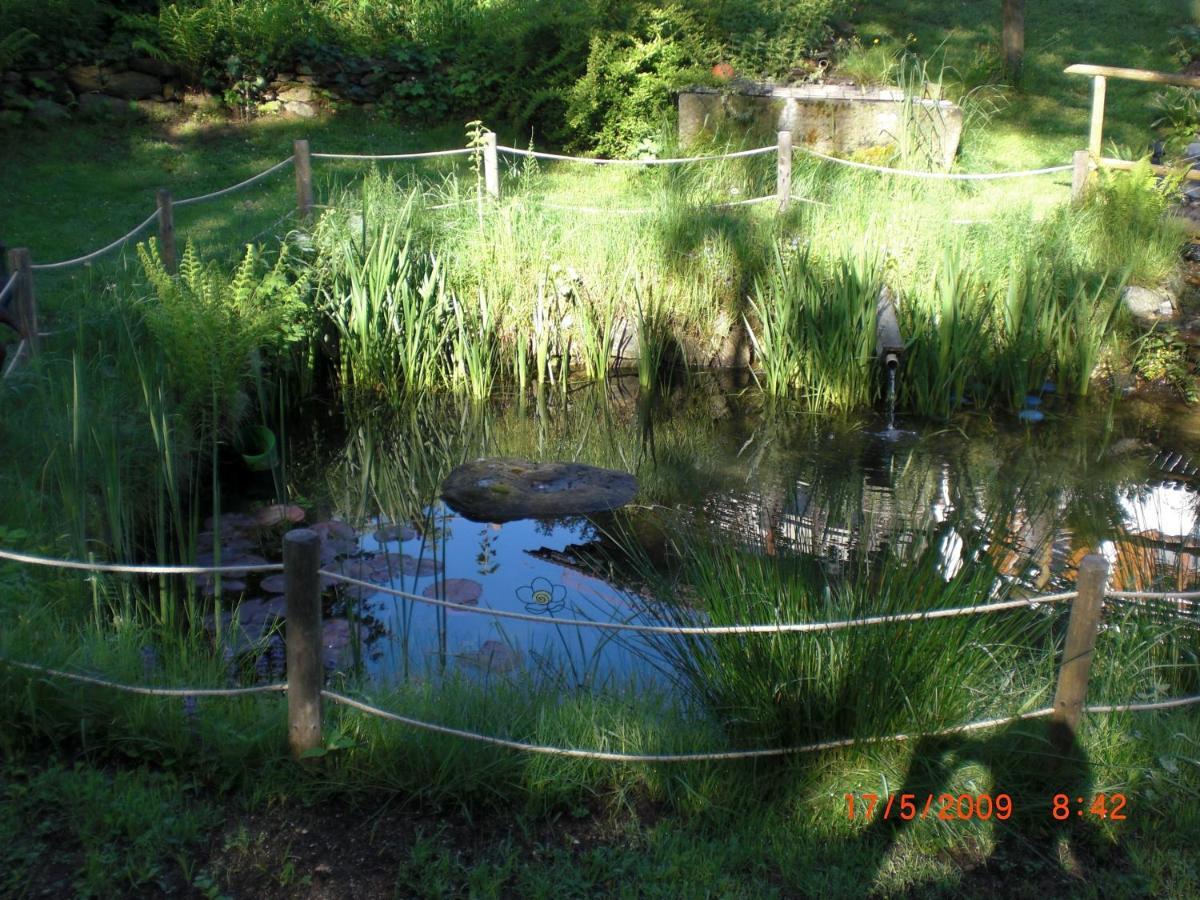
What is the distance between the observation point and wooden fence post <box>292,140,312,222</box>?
8500mm

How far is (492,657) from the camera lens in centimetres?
418

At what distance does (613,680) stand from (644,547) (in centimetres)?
192

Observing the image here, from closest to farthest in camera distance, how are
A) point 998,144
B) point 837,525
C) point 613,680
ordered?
point 613,680
point 837,525
point 998,144

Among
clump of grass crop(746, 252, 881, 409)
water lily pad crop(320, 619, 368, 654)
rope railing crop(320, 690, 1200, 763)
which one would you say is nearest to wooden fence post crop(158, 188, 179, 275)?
water lily pad crop(320, 619, 368, 654)

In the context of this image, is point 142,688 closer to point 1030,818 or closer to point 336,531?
point 336,531

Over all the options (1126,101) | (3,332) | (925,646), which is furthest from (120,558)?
(1126,101)

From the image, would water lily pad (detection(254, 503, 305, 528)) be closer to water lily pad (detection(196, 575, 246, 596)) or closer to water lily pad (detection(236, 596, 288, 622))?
water lily pad (detection(196, 575, 246, 596))

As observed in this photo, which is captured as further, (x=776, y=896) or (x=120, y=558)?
(x=120, y=558)

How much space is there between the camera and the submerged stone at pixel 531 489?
6227mm

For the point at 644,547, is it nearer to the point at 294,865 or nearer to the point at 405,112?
the point at 294,865

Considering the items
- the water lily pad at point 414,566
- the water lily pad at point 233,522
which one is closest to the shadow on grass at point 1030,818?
the water lily pad at point 414,566

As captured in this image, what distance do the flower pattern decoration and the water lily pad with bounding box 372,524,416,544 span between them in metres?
0.84

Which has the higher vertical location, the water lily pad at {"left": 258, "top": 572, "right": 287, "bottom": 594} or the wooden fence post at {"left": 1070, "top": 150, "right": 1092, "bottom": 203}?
the wooden fence post at {"left": 1070, "top": 150, "right": 1092, "bottom": 203}

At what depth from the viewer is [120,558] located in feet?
14.4
